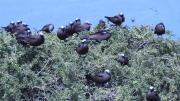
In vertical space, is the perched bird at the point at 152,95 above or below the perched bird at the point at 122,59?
below

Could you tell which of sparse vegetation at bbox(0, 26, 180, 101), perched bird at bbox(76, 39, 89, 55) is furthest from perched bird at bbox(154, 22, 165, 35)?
perched bird at bbox(76, 39, 89, 55)

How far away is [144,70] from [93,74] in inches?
14.2

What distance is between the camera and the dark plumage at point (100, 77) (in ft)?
12.7

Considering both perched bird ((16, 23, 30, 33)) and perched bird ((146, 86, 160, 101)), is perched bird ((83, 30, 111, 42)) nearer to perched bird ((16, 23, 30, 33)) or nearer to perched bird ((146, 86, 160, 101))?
perched bird ((16, 23, 30, 33))

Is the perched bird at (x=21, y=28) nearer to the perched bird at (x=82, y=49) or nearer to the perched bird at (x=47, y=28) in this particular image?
the perched bird at (x=47, y=28)

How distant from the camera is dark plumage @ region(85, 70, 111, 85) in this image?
152 inches

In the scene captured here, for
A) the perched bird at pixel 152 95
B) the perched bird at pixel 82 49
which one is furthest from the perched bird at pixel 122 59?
the perched bird at pixel 152 95

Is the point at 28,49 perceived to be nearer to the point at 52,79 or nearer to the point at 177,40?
the point at 52,79

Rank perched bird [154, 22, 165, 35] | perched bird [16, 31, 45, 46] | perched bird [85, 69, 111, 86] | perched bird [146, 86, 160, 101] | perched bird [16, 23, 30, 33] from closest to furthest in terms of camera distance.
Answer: perched bird [146, 86, 160, 101]
perched bird [85, 69, 111, 86]
perched bird [16, 31, 45, 46]
perched bird [16, 23, 30, 33]
perched bird [154, 22, 165, 35]

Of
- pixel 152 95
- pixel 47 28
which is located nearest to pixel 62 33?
pixel 47 28

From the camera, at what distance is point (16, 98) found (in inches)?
145

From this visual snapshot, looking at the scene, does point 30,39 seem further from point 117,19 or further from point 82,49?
point 117,19

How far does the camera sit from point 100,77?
3863mm

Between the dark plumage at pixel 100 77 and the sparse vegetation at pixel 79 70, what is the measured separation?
0.04 m
